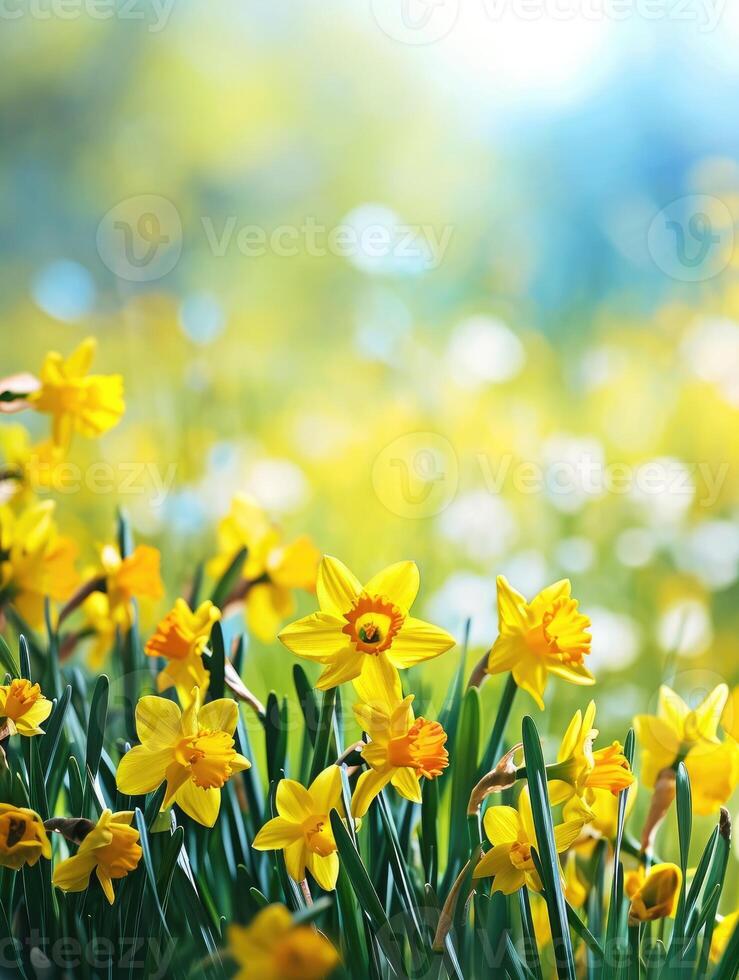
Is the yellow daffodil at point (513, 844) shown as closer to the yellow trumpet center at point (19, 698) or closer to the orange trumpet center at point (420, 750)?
the orange trumpet center at point (420, 750)

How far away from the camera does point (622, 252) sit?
Result: 1933mm

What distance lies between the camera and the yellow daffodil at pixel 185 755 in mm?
358

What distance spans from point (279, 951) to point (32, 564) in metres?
0.37

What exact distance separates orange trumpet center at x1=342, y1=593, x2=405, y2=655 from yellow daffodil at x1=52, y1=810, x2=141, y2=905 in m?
0.12

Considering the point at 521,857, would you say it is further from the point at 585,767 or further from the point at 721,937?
the point at 721,937

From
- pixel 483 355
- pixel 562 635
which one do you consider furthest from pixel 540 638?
pixel 483 355

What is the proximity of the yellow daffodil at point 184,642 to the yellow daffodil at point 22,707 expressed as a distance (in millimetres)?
52

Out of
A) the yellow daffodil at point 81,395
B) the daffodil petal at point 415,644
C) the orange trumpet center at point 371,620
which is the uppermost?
the yellow daffodil at point 81,395

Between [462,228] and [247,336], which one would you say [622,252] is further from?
[247,336]

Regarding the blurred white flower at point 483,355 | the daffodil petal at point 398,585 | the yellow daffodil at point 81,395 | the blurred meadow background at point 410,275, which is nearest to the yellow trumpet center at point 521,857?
the daffodil petal at point 398,585

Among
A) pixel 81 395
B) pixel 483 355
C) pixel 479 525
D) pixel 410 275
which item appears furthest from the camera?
pixel 410 275

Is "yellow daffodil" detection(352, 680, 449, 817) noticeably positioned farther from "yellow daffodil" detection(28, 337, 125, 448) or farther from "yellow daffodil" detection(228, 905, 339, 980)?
"yellow daffodil" detection(28, 337, 125, 448)

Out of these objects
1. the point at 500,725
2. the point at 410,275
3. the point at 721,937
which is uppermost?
the point at 410,275

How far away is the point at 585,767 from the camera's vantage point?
361mm
